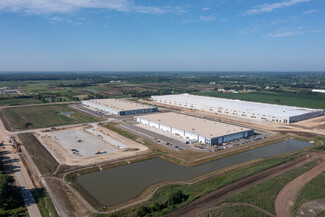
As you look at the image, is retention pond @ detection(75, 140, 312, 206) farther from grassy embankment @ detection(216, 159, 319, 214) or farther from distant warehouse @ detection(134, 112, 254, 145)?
grassy embankment @ detection(216, 159, 319, 214)

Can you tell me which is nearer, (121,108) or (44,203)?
(44,203)

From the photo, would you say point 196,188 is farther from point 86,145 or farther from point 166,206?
point 86,145

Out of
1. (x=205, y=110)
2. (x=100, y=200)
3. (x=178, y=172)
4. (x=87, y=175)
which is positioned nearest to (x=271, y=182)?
(x=178, y=172)

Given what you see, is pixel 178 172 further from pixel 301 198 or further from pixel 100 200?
pixel 301 198

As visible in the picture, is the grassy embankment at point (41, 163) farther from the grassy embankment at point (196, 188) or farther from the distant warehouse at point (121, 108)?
the distant warehouse at point (121, 108)

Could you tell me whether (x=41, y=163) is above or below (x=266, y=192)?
above

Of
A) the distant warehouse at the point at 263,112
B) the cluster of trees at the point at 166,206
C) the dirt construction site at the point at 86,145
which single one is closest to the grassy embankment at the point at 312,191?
the cluster of trees at the point at 166,206

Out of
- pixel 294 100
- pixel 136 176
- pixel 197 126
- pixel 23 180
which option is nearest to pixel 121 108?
pixel 197 126
